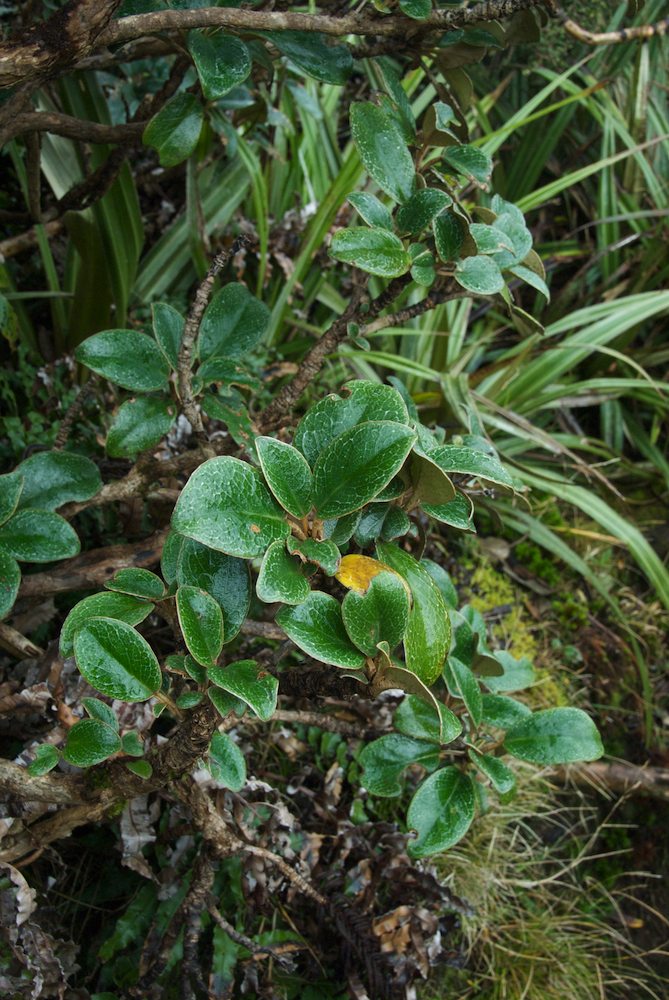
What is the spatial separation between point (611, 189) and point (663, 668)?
4.98ft

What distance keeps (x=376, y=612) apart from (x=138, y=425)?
1.34 ft

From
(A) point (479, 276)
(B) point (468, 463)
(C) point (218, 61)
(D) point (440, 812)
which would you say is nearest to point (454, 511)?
(B) point (468, 463)

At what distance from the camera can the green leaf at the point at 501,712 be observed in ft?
3.16

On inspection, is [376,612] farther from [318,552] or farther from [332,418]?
[332,418]

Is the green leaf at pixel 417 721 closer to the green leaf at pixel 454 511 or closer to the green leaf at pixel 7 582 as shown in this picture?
the green leaf at pixel 454 511

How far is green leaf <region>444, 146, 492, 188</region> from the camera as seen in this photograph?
2.89ft

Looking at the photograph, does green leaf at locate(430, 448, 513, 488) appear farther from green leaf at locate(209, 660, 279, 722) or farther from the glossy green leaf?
green leaf at locate(209, 660, 279, 722)

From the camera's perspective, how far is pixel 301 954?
1.25 metres

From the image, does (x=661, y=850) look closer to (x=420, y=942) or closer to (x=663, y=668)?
(x=663, y=668)

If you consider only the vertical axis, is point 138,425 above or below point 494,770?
above

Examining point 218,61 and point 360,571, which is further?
point 218,61

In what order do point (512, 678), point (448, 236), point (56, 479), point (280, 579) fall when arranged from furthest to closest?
point (512, 678) → point (56, 479) → point (448, 236) → point (280, 579)

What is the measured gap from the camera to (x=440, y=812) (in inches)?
34.9

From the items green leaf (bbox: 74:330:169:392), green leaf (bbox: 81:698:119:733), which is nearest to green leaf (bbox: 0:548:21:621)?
green leaf (bbox: 81:698:119:733)
